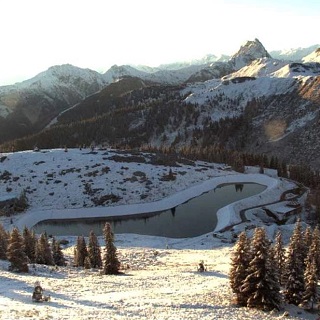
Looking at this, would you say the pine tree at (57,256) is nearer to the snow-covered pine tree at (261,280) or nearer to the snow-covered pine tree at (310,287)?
the snow-covered pine tree at (261,280)

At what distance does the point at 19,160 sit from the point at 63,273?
7590 centimetres

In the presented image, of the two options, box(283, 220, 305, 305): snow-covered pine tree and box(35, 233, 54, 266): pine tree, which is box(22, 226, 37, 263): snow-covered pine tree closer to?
box(35, 233, 54, 266): pine tree

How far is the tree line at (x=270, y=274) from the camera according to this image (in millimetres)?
32594

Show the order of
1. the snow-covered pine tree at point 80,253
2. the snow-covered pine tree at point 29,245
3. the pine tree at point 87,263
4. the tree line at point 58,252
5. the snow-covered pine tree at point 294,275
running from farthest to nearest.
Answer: the snow-covered pine tree at point 29,245 → the snow-covered pine tree at point 80,253 → the pine tree at point 87,263 → the tree line at point 58,252 → the snow-covered pine tree at point 294,275

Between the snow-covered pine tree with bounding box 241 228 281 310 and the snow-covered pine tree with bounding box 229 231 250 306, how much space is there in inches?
24.7

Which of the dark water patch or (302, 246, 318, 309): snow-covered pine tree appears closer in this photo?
(302, 246, 318, 309): snow-covered pine tree

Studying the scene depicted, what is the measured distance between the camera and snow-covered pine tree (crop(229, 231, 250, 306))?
111ft

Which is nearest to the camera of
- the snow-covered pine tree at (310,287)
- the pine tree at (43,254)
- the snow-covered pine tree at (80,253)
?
the snow-covered pine tree at (310,287)

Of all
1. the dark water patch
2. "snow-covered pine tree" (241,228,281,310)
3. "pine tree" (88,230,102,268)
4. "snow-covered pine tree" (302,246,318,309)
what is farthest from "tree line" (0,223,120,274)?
the dark water patch

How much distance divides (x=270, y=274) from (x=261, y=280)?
33.9 inches

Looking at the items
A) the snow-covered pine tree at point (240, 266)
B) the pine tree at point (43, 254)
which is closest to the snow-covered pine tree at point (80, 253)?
the pine tree at point (43, 254)

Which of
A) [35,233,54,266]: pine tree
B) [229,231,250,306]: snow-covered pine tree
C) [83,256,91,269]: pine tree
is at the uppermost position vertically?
[229,231,250,306]: snow-covered pine tree

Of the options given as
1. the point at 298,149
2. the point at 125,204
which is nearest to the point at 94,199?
the point at 125,204

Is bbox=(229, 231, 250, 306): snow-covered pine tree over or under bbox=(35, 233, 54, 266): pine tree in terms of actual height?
over
